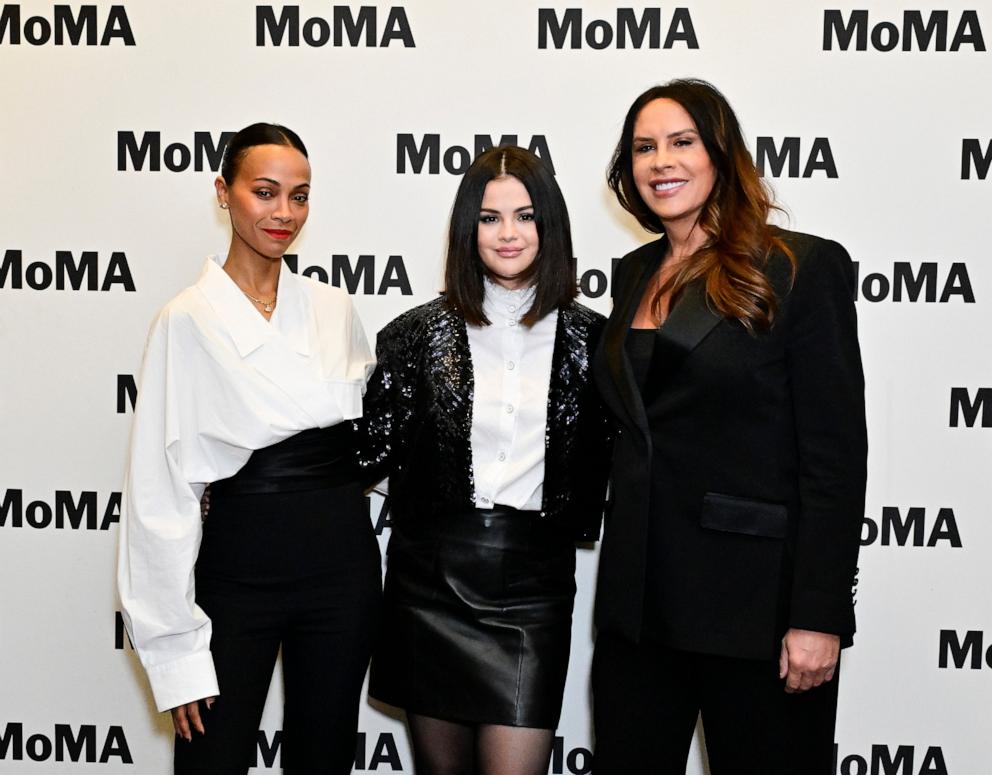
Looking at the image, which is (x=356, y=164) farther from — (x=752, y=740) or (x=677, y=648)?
(x=752, y=740)

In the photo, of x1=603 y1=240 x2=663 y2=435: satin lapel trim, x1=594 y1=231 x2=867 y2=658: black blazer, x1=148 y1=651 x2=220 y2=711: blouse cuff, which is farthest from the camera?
x1=148 y1=651 x2=220 y2=711: blouse cuff

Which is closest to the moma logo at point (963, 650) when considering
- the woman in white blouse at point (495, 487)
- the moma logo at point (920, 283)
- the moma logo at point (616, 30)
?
the moma logo at point (920, 283)

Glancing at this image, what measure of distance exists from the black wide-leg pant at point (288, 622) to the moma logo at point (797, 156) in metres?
1.39

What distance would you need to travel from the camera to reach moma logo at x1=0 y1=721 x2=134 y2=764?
2750 mm

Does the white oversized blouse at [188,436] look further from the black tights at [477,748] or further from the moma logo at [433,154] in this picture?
the moma logo at [433,154]

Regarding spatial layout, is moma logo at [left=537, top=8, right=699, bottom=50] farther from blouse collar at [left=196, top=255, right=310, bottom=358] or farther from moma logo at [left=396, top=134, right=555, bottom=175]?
blouse collar at [left=196, top=255, right=310, bottom=358]

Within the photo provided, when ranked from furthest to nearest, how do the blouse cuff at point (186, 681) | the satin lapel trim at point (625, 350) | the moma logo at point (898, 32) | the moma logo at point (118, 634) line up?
the moma logo at point (118, 634)
the moma logo at point (898, 32)
the blouse cuff at point (186, 681)
the satin lapel trim at point (625, 350)

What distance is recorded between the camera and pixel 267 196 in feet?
6.49

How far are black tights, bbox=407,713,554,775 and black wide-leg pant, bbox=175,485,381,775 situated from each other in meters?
0.15

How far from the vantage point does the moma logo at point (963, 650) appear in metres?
2.60

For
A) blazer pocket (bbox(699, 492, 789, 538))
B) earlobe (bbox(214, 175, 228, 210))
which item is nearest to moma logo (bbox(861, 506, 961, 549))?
blazer pocket (bbox(699, 492, 789, 538))

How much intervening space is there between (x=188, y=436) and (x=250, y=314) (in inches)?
→ 10.4

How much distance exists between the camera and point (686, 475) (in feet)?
5.51

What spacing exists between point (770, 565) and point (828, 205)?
1245mm
